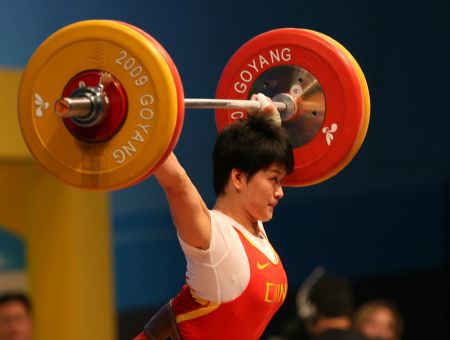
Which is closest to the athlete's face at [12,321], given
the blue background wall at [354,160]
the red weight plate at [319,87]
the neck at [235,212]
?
the blue background wall at [354,160]

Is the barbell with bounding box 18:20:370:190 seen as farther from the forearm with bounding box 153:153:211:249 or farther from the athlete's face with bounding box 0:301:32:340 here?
the athlete's face with bounding box 0:301:32:340

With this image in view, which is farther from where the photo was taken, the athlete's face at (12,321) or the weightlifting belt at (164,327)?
the athlete's face at (12,321)

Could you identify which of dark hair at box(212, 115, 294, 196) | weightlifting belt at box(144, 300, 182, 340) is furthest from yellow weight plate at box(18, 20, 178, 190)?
weightlifting belt at box(144, 300, 182, 340)

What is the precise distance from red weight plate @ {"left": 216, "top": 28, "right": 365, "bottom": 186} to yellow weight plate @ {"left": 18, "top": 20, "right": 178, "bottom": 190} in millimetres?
765

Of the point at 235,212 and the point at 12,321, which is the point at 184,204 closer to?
the point at 235,212

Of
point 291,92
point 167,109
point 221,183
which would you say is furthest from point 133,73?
point 291,92

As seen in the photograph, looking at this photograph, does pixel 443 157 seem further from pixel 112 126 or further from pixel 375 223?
pixel 112 126

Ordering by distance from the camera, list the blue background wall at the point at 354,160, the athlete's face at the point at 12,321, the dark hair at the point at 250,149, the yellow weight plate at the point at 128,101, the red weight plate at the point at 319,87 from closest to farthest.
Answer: the yellow weight plate at the point at 128,101 → the dark hair at the point at 250,149 → the red weight plate at the point at 319,87 → the athlete's face at the point at 12,321 → the blue background wall at the point at 354,160

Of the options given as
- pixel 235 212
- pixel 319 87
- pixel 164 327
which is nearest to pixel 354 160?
pixel 319 87

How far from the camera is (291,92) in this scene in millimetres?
3760

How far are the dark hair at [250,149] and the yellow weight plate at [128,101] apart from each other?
1.24 ft

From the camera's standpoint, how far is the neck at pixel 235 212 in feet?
11.2

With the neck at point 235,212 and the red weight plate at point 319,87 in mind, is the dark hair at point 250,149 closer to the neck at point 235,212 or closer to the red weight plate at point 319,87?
the neck at point 235,212

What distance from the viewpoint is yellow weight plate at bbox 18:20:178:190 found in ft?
9.98
